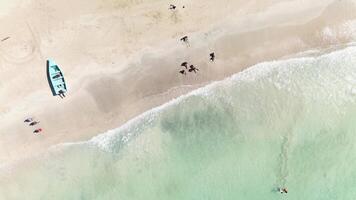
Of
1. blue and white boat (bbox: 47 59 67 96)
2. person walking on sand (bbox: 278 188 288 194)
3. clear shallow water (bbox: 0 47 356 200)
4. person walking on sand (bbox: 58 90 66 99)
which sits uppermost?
blue and white boat (bbox: 47 59 67 96)

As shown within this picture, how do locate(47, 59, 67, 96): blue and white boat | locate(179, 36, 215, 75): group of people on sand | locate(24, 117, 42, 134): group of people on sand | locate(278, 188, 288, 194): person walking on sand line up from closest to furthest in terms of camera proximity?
locate(47, 59, 67, 96): blue and white boat
locate(24, 117, 42, 134): group of people on sand
locate(179, 36, 215, 75): group of people on sand
locate(278, 188, 288, 194): person walking on sand

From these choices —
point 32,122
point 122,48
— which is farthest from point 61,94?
point 122,48

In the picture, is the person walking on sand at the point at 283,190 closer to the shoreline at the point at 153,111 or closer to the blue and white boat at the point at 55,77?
the shoreline at the point at 153,111

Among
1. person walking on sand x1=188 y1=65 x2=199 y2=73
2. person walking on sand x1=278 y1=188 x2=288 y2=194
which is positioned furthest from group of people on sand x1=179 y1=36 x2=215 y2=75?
person walking on sand x1=278 y1=188 x2=288 y2=194

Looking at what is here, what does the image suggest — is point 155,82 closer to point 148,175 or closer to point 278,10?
point 148,175

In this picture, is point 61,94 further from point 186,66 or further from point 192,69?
point 192,69

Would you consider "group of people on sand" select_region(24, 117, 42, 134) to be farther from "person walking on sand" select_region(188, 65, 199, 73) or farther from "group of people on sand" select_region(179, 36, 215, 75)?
"person walking on sand" select_region(188, 65, 199, 73)

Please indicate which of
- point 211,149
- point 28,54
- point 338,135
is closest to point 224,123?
point 211,149
